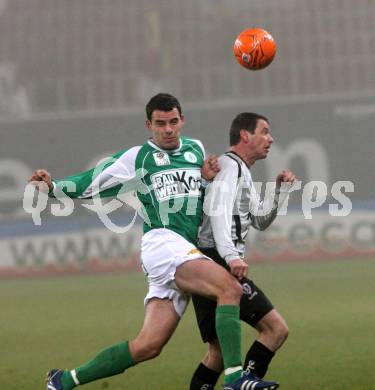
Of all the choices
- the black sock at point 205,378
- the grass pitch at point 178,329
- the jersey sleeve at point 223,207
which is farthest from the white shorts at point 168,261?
the grass pitch at point 178,329

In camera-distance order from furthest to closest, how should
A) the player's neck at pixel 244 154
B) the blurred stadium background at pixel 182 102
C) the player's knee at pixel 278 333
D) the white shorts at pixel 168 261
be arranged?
the blurred stadium background at pixel 182 102
the player's neck at pixel 244 154
the player's knee at pixel 278 333
the white shorts at pixel 168 261

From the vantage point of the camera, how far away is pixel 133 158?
21.9 ft

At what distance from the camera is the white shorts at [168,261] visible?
6.37 meters

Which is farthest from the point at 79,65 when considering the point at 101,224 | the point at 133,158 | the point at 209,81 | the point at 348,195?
the point at 133,158

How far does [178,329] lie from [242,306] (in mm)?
5707

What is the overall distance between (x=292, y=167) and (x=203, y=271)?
1670 cm

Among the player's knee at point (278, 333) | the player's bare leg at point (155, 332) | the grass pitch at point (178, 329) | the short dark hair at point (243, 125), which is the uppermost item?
the short dark hair at point (243, 125)

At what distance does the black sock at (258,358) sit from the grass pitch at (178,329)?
0.75m

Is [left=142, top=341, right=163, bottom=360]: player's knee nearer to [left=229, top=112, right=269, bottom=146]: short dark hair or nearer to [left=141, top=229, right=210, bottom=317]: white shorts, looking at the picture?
[left=141, top=229, right=210, bottom=317]: white shorts

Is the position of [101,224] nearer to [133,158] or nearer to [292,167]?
[292,167]

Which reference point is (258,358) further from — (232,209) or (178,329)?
(178,329)

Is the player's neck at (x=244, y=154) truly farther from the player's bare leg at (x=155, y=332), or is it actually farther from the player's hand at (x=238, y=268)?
the player's bare leg at (x=155, y=332)

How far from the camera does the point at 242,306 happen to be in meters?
6.54

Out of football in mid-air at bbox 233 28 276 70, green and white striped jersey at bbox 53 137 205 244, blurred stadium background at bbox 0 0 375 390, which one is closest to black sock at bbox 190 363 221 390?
green and white striped jersey at bbox 53 137 205 244
